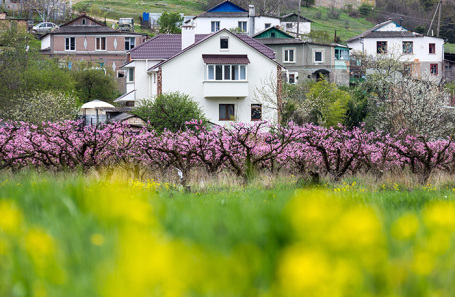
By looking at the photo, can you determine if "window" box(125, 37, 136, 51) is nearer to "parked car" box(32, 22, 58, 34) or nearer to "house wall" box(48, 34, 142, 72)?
"house wall" box(48, 34, 142, 72)

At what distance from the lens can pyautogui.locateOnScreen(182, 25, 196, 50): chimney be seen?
159 feet

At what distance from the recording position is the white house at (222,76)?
4634 cm

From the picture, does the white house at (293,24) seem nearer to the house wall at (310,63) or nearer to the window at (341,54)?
the window at (341,54)

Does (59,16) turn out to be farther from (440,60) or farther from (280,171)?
(280,171)

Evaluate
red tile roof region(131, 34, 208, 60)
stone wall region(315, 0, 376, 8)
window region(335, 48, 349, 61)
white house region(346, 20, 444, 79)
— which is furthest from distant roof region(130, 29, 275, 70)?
stone wall region(315, 0, 376, 8)

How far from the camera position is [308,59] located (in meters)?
68.2

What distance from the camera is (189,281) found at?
2.09m

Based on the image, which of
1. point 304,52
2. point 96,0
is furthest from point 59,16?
point 304,52

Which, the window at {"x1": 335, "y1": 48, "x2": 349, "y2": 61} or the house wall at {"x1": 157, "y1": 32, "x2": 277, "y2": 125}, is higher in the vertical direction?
the window at {"x1": 335, "y1": 48, "x2": 349, "y2": 61}

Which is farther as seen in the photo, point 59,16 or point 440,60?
point 59,16

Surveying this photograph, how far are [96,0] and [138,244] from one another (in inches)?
4871

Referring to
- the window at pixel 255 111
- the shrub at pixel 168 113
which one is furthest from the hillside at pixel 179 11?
the shrub at pixel 168 113

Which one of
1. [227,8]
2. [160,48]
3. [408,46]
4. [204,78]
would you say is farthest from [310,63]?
[204,78]

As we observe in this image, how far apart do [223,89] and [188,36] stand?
5.68 m
